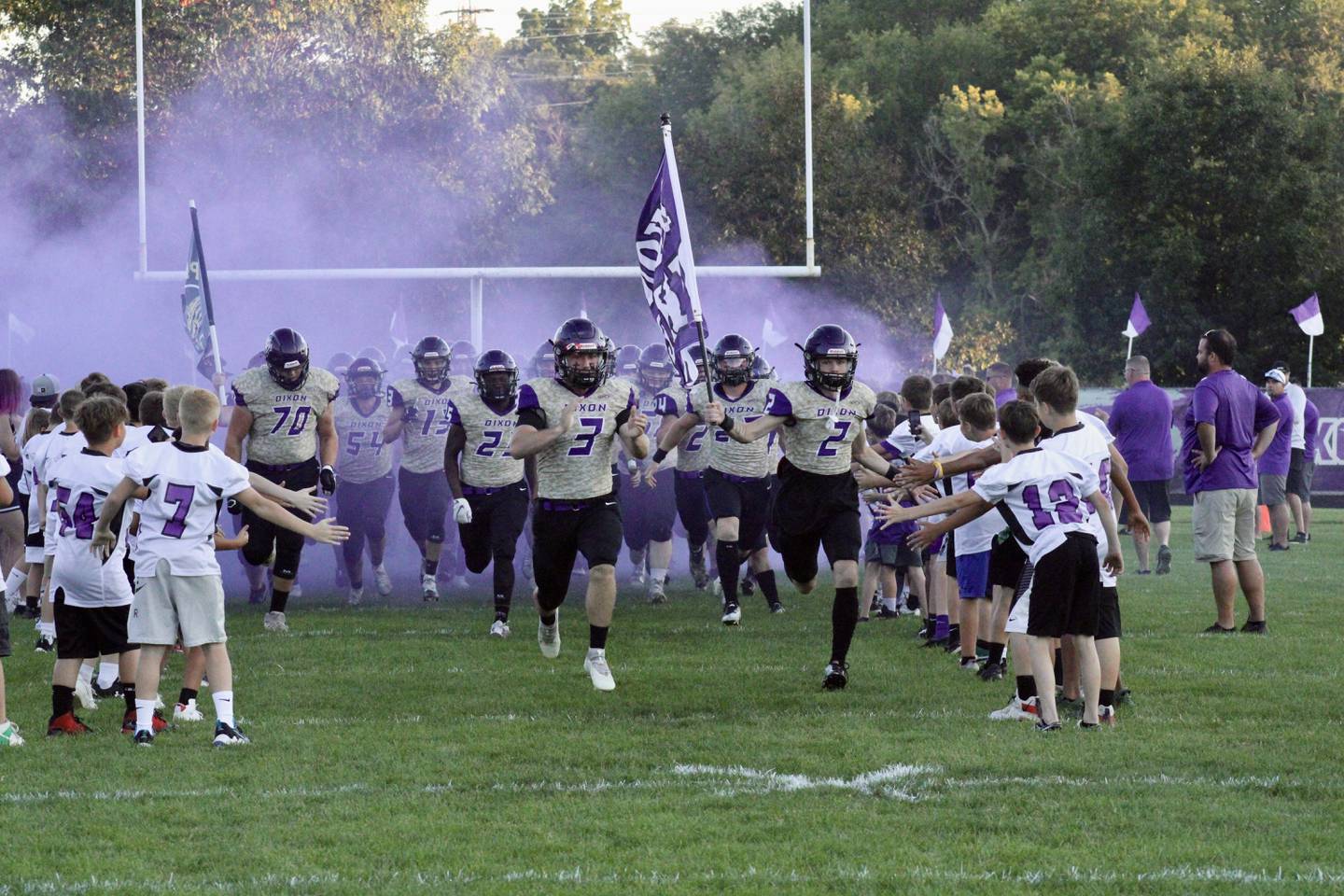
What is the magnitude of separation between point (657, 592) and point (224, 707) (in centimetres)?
645

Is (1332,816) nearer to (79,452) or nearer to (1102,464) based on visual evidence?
(1102,464)

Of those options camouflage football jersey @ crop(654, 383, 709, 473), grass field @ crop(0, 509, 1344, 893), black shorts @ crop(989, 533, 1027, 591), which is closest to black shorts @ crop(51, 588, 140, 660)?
grass field @ crop(0, 509, 1344, 893)

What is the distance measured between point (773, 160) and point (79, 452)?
34.7 metres

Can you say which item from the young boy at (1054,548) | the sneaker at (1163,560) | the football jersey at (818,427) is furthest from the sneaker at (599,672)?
the sneaker at (1163,560)

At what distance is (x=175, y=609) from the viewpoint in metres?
7.75

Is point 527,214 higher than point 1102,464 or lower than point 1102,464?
higher

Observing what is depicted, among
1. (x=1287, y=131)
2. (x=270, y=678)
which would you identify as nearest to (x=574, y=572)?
(x=270, y=678)

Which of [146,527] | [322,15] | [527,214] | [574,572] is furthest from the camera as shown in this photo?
[527,214]

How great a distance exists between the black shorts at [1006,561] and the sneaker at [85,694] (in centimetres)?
455

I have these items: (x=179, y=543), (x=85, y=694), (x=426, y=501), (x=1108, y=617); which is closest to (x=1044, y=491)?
(x=1108, y=617)

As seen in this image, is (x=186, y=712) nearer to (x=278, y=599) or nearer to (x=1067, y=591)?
(x=278, y=599)

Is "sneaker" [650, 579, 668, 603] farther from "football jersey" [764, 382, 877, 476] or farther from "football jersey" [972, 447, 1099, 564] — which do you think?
"football jersey" [972, 447, 1099, 564]

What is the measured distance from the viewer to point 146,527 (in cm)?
777

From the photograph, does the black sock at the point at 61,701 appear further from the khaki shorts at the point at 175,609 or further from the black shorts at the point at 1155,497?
the black shorts at the point at 1155,497
